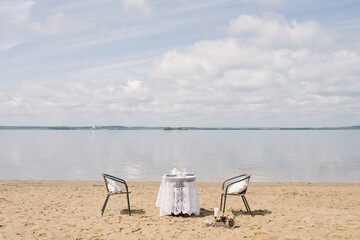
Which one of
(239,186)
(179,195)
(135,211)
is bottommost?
(135,211)

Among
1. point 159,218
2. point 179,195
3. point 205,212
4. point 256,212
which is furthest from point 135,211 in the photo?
point 256,212

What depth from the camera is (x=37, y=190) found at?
1234cm

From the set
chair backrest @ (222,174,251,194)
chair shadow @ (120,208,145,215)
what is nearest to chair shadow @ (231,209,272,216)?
chair backrest @ (222,174,251,194)

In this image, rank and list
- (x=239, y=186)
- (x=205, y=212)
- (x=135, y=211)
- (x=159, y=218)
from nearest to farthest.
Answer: (x=159, y=218) → (x=239, y=186) → (x=205, y=212) → (x=135, y=211)

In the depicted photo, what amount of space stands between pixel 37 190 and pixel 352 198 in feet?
36.9

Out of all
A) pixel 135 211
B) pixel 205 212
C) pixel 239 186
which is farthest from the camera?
pixel 135 211

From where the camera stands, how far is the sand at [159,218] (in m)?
6.62

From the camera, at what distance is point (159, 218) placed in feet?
25.9

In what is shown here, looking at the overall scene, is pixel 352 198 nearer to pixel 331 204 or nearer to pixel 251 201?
pixel 331 204

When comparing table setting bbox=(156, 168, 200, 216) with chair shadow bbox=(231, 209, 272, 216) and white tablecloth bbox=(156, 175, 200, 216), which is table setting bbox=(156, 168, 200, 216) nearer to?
white tablecloth bbox=(156, 175, 200, 216)

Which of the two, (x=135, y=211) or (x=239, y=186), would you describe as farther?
(x=135, y=211)

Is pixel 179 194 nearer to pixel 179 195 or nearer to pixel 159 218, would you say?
pixel 179 195

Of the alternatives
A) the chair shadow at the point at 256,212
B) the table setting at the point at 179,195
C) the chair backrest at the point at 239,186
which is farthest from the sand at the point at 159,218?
the chair backrest at the point at 239,186

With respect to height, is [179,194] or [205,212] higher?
[179,194]
